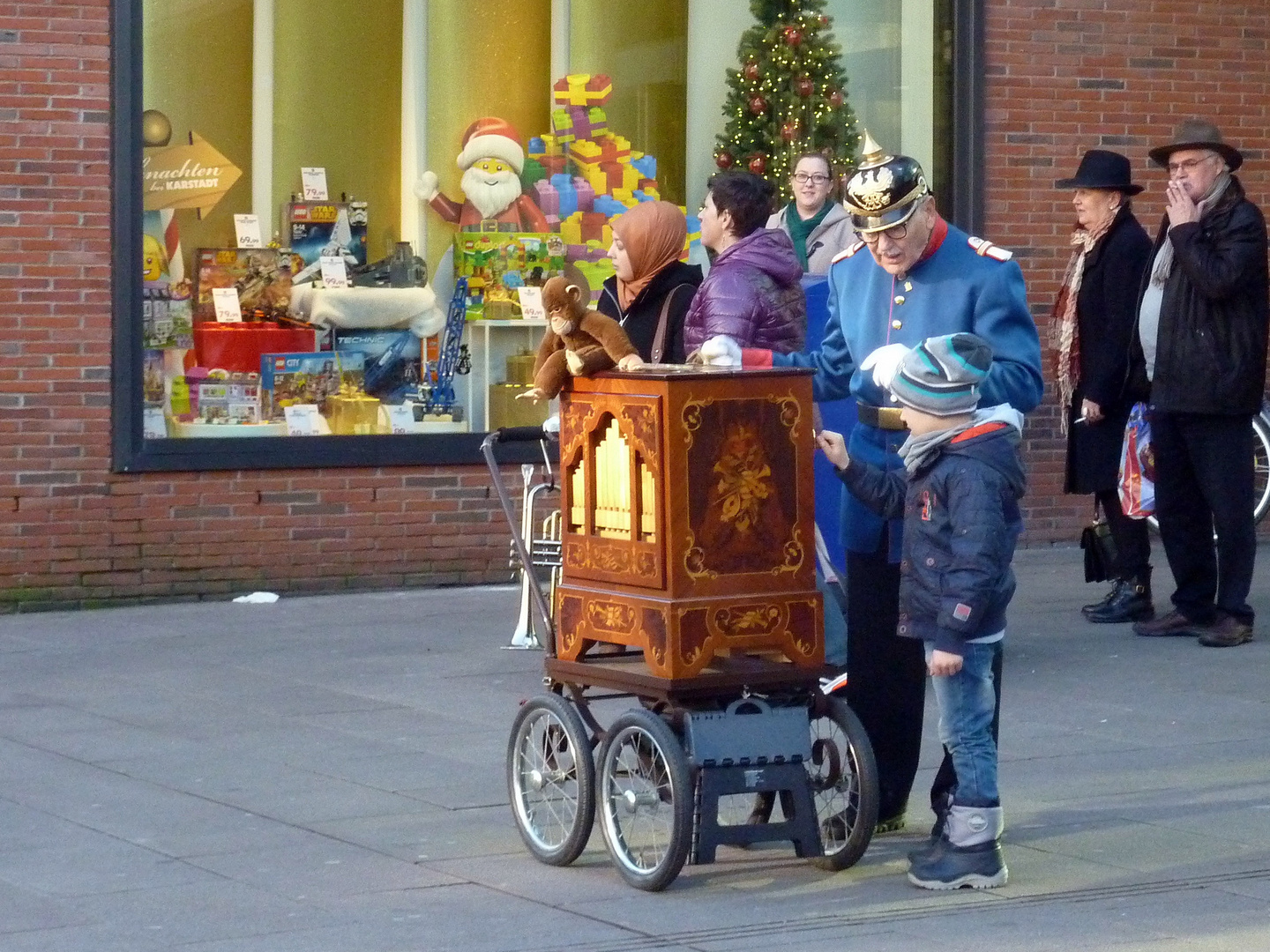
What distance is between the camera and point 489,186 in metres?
11.6

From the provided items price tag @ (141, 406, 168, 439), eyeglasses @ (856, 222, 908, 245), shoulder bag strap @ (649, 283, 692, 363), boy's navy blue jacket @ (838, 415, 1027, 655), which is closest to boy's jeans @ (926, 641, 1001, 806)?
boy's navy blue jacket @ (838, 415, 1027, 655)

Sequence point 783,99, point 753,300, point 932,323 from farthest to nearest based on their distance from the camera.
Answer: point 783,99 < point 753,300 < point 932,323

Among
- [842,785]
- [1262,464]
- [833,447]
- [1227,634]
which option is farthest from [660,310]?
[1262,464]

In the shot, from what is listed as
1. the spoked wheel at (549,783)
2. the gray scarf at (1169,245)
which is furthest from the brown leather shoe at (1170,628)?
the spoked wheel at (549,783)

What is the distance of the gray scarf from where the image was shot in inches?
367

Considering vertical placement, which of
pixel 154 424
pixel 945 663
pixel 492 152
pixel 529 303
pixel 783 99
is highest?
pixel 783 99

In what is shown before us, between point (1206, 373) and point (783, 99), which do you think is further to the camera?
point (783, 99)

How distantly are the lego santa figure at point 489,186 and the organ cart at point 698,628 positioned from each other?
589 cm

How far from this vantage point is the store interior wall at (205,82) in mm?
10688

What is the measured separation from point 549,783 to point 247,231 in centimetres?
587

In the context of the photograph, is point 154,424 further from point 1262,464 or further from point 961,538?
point 1262,464

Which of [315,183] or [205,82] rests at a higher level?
[205,82]

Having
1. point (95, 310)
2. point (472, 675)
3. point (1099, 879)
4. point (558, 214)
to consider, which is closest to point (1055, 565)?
point (558, 214)

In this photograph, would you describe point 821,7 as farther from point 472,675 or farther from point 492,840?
point 492,840
